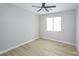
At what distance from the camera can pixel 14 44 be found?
272cm

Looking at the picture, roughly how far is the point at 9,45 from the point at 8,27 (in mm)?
688

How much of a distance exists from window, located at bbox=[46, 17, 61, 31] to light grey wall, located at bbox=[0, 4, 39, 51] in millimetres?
1424

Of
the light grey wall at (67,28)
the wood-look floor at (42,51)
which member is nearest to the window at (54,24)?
the light grey wall at (67,28)

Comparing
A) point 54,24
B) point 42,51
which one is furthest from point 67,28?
point 42,51

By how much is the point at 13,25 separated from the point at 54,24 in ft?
7.88

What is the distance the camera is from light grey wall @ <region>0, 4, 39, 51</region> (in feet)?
7.33

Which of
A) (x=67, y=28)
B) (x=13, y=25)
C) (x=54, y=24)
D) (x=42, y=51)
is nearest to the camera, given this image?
(x=42, y=51)

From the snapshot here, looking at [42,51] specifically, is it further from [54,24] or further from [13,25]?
[54,24]

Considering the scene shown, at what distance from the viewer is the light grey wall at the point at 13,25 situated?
223cm

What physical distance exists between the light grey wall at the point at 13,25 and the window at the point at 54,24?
1424mm

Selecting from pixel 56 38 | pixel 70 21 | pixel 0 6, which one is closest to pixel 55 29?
pixel 56 38

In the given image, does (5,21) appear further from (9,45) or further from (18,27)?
(9,45)

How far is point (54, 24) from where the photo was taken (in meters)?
4.01

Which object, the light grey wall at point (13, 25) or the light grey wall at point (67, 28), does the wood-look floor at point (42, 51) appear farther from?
the light grey wall at point (67, 28)
